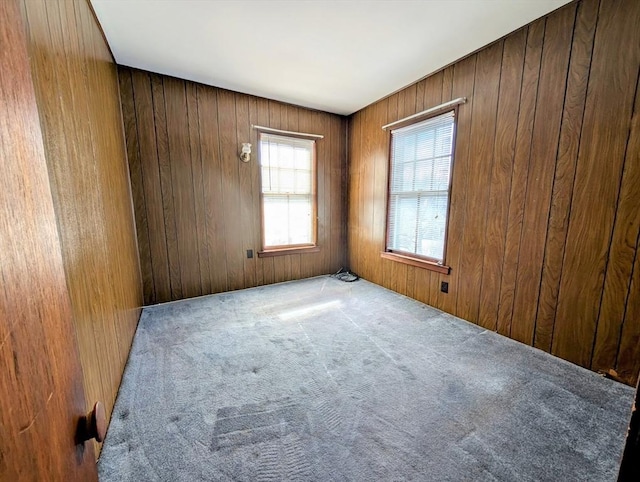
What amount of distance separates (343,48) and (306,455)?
2.84 metres

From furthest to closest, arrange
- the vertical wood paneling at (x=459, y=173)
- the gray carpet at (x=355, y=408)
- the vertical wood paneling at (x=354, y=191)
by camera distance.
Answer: the vertical wood paneling at (x=354, y=191), the vertical wood paneling at (x=459, y=173), the gray carpet at (x=355, y=408)

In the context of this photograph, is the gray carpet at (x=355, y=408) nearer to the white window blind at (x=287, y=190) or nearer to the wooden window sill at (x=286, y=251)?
the wooden window sill at (x=286, y=251)

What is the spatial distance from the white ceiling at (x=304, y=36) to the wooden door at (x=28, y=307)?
6.13 feet

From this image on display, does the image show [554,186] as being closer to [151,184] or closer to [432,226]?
[432,226]

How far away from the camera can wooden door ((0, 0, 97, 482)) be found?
1.14 ft

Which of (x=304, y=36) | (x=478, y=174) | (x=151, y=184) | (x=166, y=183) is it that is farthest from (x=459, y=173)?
(x=151, y=184)

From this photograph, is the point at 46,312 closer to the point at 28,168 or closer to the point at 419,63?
the point at 28,168

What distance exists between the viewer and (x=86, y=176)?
1421 mm

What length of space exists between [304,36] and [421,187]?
1.81 m

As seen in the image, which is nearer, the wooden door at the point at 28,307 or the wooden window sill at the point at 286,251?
the wooden door at the point at 28,307

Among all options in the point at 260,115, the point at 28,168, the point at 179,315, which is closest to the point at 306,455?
the point at 28,168

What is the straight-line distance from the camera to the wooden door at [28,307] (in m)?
0.35

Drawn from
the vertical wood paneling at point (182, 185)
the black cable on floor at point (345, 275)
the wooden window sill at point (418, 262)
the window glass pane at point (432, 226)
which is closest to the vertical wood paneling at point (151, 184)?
the vertical wood paneling at point (182, 185)

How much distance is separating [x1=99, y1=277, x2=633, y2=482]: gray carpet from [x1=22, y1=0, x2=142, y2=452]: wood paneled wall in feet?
1.11
